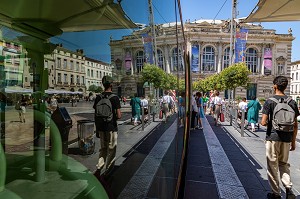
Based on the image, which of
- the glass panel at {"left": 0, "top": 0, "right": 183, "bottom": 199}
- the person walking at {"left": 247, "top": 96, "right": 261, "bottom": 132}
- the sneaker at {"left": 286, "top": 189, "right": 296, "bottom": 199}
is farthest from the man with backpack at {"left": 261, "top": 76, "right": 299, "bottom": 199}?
the person walking at {"left": 247, "top": 96, "right": 261, "bottom": 132}

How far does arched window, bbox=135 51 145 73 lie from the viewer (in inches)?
56.3

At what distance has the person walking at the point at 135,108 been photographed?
137cm

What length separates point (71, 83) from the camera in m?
0.94

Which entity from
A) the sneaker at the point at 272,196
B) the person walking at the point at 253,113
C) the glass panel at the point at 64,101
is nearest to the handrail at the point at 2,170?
the glass panel at the point at 64,101

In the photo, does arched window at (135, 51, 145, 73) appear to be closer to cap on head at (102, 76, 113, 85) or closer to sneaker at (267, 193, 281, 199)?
cap on head at (102, 76, 113, 85)

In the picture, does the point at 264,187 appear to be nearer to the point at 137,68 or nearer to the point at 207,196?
the point at 207,196

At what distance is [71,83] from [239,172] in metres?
4.62

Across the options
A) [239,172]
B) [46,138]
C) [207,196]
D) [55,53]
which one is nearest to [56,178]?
[46,138]

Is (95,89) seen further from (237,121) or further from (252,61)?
(252,61)

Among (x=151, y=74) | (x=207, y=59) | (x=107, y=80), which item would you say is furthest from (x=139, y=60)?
(x=207, y=59)

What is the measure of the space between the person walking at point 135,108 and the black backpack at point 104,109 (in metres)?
0.29

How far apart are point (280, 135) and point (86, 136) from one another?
3.30 meters

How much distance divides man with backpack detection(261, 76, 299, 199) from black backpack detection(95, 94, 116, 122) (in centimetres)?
313

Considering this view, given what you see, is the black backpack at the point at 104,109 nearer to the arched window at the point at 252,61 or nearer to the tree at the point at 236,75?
the tree at the point at 236,75
